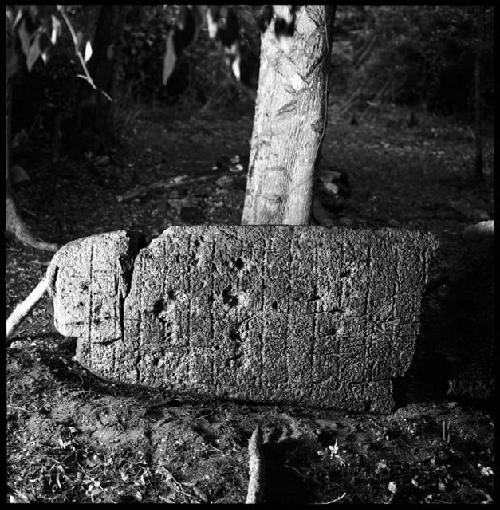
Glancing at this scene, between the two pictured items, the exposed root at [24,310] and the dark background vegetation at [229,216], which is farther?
the exposed root at [24,310]

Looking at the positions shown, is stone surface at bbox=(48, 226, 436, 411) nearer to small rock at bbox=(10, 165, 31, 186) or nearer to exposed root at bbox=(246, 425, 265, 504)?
exposed root at bbox=(246, 425, 265, 504)

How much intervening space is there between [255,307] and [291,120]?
129 cm

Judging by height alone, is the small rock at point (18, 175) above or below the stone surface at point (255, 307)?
above

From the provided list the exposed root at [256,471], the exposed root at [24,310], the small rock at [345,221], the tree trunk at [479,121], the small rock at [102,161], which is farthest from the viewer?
the tree trunk at [479,121]

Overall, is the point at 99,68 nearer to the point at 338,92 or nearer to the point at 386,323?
the point at 386,323

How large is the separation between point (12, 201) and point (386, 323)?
11.3 feet

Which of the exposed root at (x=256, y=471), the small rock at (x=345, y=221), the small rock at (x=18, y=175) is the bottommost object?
the exposed root at (x=256, y=471)

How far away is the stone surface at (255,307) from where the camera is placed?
3998mm

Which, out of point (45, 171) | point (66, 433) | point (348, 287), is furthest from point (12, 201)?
point (348, 287)

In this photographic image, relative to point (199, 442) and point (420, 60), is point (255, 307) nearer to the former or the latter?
point (199, 442)

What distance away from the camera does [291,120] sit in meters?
4.62

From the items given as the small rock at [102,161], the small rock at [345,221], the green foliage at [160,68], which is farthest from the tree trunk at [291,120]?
the green foliage at [160,68]

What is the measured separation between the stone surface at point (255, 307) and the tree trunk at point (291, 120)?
2.46 feet

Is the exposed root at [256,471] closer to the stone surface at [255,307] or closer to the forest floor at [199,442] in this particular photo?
the forest floor at [199,442]
